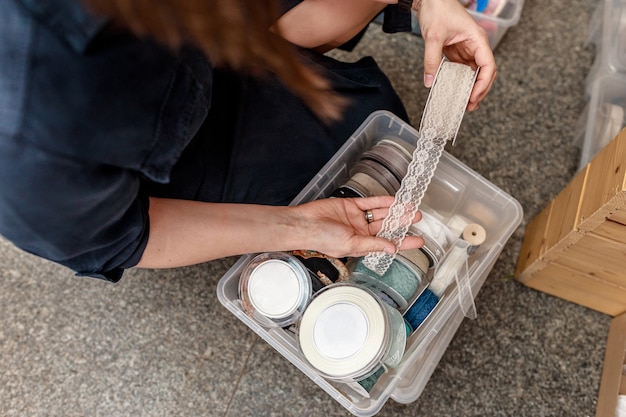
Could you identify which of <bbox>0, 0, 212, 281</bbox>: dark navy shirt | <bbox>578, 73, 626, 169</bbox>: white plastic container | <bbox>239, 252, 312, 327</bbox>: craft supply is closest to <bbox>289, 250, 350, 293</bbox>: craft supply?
<bbox>239, 252, 312, 327</bbox>: craft supply

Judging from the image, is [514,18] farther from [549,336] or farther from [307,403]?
[307,403]

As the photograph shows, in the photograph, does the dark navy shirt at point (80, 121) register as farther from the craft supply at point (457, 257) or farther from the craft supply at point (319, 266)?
the craft supply at point (457, 257)

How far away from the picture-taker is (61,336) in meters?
0.95

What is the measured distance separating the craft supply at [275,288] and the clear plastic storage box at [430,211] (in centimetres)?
2

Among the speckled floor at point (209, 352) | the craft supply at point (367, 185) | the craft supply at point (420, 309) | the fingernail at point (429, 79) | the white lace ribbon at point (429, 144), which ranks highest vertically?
the fingernail at point (429, 79)

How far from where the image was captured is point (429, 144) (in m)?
0.75

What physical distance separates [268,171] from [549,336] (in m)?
0.53

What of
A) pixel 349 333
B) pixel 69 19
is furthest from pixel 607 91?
pixel 69 19

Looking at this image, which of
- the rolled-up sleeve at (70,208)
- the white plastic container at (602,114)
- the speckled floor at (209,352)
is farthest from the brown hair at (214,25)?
the white plastic container at (602,114)

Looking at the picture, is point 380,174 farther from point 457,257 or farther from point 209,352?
point 209,352

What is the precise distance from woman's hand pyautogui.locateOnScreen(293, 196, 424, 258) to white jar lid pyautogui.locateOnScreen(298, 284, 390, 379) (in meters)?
0.05

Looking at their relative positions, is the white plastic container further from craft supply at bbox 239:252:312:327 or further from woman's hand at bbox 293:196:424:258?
craft supply at bbox 239:252:312:327

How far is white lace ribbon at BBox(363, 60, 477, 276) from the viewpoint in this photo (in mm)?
736

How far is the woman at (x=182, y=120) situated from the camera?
463 mm
